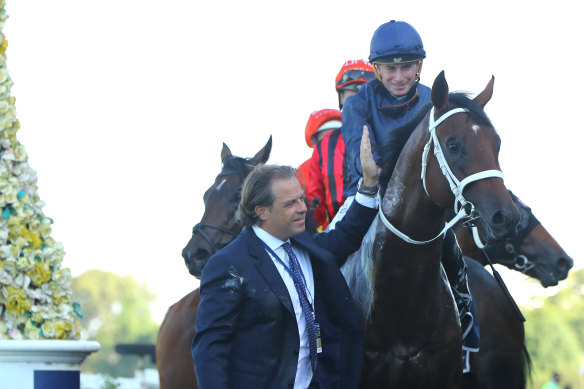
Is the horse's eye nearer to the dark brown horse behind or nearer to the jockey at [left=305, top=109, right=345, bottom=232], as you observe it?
the jockey at [left=305, top=109, right=345, bottom=232]

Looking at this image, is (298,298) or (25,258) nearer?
(298,298)

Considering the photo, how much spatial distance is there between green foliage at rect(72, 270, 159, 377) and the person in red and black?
63604mm

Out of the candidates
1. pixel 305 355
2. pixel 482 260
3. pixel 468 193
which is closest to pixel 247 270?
pixel 305 355

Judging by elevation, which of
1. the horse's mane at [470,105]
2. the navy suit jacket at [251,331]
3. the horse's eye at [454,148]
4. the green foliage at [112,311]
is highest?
the horse's mane at [470,105]

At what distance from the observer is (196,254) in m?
6.89

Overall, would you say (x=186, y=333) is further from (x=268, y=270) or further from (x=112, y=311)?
(x=112, y=311)

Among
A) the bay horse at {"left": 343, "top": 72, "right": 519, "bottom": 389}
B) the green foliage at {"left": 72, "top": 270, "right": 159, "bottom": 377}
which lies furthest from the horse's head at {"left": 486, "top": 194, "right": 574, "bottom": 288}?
the green foliage at {"left": 72, "top": 270, "right": 159, "bottom": 377}

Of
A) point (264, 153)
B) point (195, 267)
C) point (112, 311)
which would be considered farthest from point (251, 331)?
point (112, 311)

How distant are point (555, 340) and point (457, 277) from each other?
65591mm

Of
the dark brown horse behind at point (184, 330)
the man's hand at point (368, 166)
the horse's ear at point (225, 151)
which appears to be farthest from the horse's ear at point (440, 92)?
the horse's ear at point (225, 151)

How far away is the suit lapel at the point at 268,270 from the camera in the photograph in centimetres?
372

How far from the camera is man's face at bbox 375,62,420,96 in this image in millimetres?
5527

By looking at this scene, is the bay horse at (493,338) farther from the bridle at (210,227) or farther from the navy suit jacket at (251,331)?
the navy suit jacket at (251,331)

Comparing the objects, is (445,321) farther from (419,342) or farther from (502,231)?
(502,231)
